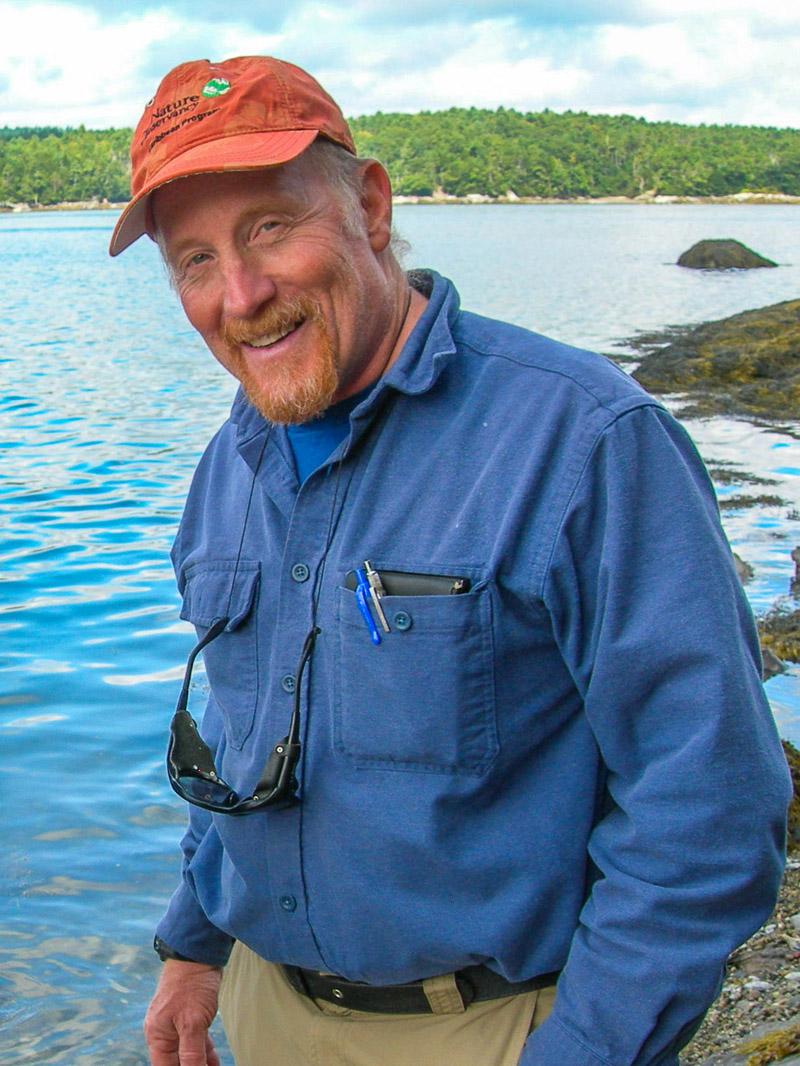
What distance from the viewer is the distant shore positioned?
142500 millimetres

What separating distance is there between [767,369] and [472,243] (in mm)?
48904

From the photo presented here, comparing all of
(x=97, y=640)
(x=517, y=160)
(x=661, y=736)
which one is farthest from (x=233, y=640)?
(x=517, y=160)

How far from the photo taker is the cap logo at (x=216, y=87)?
2189mm

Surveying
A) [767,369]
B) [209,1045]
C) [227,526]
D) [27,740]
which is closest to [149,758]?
[27,740]

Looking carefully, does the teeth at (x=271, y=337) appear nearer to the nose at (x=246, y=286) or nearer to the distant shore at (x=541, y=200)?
the nose at (x=246, y=286)

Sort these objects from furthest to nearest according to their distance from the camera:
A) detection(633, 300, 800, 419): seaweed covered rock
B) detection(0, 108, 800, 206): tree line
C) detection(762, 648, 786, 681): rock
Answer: detection(0, 108, 800, 206): tree line < detection(633, 300, 800, 419): seaweed covered rock < detection(762, 648, 786, 681): rock

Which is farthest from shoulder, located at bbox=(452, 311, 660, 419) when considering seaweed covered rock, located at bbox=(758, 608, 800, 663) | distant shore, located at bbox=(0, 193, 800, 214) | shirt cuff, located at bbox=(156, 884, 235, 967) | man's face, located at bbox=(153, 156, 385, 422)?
distant shore, located at bbox=(0, 193, 800, 214)

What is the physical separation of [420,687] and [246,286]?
80cm

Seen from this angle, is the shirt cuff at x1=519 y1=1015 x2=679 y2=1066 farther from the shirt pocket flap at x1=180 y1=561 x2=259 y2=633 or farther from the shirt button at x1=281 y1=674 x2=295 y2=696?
the shirt pocket flap at x1=180 y1=561 x2=259 y2=633

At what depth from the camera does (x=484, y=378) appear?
202cm

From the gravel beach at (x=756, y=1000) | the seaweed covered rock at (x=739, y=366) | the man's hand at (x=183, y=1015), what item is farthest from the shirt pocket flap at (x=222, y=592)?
the seaweed covered rock at (x=739, y=366)

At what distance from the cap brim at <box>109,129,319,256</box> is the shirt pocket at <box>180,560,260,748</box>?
701 millimetres

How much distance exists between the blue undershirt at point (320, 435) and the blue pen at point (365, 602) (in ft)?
1.05

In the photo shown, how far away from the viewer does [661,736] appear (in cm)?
176
